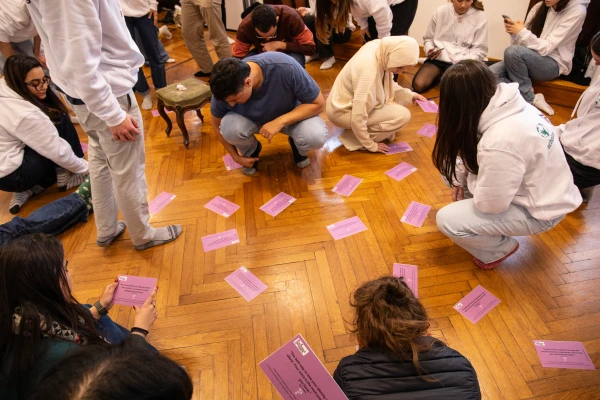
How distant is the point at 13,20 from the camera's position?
8.04 feet

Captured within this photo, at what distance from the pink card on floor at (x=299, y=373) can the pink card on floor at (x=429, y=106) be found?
2.60m

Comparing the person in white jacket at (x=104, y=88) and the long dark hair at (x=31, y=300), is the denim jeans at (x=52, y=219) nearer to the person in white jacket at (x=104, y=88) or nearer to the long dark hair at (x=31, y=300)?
the person in white jacket at (x=104, y=88)

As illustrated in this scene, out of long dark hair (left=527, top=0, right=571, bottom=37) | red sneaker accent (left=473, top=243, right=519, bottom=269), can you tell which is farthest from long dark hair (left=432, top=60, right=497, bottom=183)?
long dark hair (left=527, top=0, right=571, bottom=37)

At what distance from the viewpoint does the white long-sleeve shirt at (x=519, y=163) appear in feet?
4.90

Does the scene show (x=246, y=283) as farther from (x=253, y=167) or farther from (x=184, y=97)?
(x=184, y=97)

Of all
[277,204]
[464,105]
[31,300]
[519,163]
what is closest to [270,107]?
[277,204]

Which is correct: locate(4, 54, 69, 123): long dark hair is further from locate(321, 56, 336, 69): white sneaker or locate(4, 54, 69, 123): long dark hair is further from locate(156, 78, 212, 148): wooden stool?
locate(321, 56, 336, 69): white sneaker

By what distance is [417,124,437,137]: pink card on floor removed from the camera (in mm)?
2898

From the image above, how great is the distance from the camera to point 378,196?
7.82ft

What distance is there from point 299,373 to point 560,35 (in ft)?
9.76

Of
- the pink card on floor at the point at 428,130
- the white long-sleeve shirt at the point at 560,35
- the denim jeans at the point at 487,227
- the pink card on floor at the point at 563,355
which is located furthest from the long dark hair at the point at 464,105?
the white long-sleeve shirt at the point at 560,35

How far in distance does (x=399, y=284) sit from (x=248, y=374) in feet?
2.75

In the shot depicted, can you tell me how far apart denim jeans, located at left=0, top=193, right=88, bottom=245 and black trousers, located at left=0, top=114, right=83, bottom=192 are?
31 cm

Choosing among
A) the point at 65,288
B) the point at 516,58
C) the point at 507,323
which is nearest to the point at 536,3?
the point at 516,58
